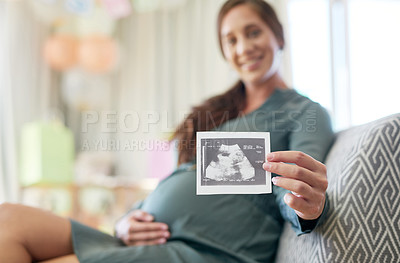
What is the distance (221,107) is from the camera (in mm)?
1199

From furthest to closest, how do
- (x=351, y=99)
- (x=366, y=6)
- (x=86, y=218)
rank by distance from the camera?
(x=86, y=218), (x=366, y=6), (x=351, y=99)

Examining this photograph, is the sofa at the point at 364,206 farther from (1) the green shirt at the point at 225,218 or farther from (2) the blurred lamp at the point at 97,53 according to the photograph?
(2) the blurred lamp at the point at 97,53

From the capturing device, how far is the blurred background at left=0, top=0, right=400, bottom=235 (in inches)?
98.3

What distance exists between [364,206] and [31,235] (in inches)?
26.1

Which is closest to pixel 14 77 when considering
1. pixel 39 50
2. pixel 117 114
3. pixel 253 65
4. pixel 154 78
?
pixel 39 50

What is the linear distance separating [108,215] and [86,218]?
0.19 metres

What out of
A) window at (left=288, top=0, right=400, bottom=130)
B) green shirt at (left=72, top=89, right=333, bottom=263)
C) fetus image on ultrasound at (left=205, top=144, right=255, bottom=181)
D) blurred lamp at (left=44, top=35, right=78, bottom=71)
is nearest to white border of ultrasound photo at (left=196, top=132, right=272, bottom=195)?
fetus image on ultrasound at (left=205, top=144, right=255, bottom=181)

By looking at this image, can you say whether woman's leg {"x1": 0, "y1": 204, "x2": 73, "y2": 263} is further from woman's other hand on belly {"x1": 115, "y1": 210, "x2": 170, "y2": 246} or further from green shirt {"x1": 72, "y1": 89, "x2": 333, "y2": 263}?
woman's other hand on belly {"x1": 115, "y1": 210, "x2": 170, "y2": 246}

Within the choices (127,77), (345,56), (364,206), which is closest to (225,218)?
(364,206)

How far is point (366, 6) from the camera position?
105 inches

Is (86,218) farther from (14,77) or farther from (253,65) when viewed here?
(253,65)

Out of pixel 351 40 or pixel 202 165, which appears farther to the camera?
pixel 351 40

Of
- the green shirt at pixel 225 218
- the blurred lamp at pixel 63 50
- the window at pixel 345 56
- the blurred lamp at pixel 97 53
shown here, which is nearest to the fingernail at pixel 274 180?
the green shirt at pixel 225 218

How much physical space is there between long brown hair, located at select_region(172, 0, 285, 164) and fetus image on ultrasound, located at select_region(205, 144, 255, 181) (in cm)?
37
